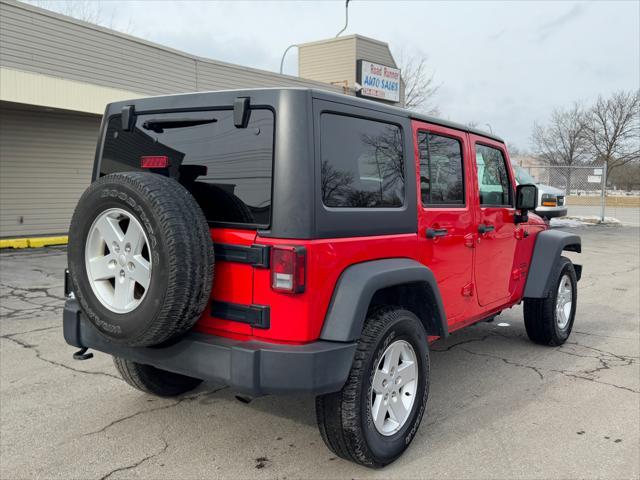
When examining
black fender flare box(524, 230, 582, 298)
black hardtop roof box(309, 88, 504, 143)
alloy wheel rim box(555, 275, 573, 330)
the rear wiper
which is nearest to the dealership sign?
alloy wheel rim box(555, 275, 573, 330)

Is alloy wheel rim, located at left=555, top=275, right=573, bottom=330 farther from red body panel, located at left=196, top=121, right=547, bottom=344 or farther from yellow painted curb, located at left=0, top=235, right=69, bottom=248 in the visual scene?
yellow painted curb, located at left=0, top=235, right=69, bottom=248

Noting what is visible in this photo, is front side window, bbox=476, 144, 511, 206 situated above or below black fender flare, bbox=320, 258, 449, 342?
above

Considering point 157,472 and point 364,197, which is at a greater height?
point 364,197

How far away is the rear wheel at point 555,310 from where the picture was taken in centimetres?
517

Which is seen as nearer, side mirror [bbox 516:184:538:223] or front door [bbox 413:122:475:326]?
front door [bbox 413:122:475:326]

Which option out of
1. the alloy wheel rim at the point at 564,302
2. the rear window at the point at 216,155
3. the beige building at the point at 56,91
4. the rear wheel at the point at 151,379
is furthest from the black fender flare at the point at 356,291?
the beige building at the point at 56,91

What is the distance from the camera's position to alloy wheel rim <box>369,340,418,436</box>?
122 inches

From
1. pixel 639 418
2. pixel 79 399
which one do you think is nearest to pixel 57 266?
pixel 79 399

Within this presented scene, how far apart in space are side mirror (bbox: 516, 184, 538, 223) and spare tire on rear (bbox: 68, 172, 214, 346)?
2943mm

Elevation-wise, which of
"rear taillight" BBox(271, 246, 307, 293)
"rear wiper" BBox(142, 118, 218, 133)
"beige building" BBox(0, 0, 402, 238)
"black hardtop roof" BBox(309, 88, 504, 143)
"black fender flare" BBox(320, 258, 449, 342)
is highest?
"beige building" BBox(0, 0, 402, 238)

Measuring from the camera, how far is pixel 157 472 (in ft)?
9.94

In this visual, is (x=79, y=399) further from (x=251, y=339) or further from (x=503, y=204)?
(x=503, y=204)

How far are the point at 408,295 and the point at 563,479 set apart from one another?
1.27 metres

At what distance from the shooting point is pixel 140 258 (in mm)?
2742
